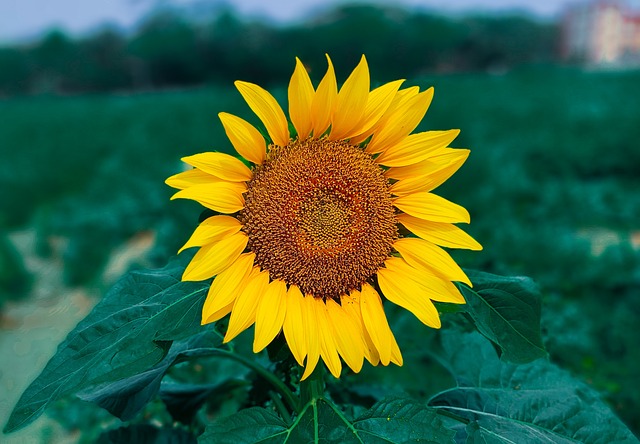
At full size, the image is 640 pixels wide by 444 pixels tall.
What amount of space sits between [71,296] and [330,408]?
14.8ft

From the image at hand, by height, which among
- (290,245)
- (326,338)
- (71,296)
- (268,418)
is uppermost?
(290,245)

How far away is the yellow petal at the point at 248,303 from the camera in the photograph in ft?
3.54

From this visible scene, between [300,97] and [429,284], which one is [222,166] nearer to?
[300,97]

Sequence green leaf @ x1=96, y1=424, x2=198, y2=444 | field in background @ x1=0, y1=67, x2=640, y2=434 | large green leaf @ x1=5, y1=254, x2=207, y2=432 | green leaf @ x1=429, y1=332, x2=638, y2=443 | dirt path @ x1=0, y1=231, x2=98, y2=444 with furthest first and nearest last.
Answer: field in background @ x1=0, y1=67, x2=640, y2=434, dirt path @ x1=0, y1=231, x2=98, y2=444, green leaf @ x1=96, y1=424, x2=198, y2=444, green leaf @ x1=429, y1=332, x2=638, y2=443, large green leaf @ x1=5, y1=254, x2=207, y2=432

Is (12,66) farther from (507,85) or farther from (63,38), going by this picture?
(507,85)

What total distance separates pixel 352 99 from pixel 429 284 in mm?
337

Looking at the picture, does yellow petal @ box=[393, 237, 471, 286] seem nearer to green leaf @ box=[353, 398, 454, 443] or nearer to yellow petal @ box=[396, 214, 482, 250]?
yellow petal @ box=[396, 214, 482, 250]

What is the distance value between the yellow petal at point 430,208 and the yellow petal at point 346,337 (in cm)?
22

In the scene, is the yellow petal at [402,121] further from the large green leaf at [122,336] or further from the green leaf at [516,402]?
the green leaf at [516,402]

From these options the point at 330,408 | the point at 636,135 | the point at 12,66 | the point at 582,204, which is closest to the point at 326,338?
the point at 330,408

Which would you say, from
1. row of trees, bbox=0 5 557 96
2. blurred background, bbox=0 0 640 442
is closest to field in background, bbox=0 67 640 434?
blurred background, bbox=0 0 640 442

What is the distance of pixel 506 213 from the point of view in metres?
5.45

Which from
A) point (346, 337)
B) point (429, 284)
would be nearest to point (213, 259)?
point (346, 337)

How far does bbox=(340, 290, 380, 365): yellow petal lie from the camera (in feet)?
3.78
